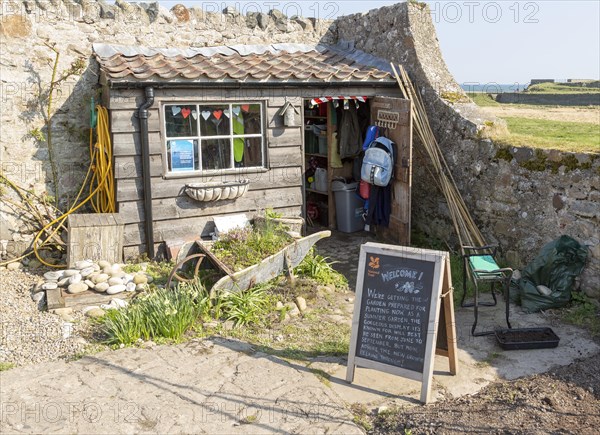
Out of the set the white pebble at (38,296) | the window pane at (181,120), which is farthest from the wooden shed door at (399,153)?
the white pebble at (38,296)

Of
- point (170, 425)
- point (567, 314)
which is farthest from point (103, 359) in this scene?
point (567, 314)

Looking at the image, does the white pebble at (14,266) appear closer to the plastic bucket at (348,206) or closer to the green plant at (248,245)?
the green plant at (248,245)

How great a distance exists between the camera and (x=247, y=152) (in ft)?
27.8

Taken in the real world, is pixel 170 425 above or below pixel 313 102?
below

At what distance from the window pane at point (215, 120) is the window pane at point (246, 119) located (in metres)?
0.12

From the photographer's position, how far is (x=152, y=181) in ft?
25.3

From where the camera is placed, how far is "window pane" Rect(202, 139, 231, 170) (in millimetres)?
8180

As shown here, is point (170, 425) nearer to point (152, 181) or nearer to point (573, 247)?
point (152, 181)

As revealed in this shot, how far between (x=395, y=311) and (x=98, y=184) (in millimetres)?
4777

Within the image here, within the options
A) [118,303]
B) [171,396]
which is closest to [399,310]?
[171,396]

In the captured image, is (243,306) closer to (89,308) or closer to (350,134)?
(89,308)

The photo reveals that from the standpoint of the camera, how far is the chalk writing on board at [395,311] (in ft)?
15.8

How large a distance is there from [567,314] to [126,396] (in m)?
4.53

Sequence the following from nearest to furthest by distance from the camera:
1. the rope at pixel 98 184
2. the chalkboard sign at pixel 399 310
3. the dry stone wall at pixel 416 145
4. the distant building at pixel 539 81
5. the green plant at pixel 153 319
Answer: the chalkboard sign at pixel 399 310 → the green plant at pixel 153 319 → the dry stone wall at pixel 416 145 → the rope at pixel 98 184 → the distant building at pixel 539 81
